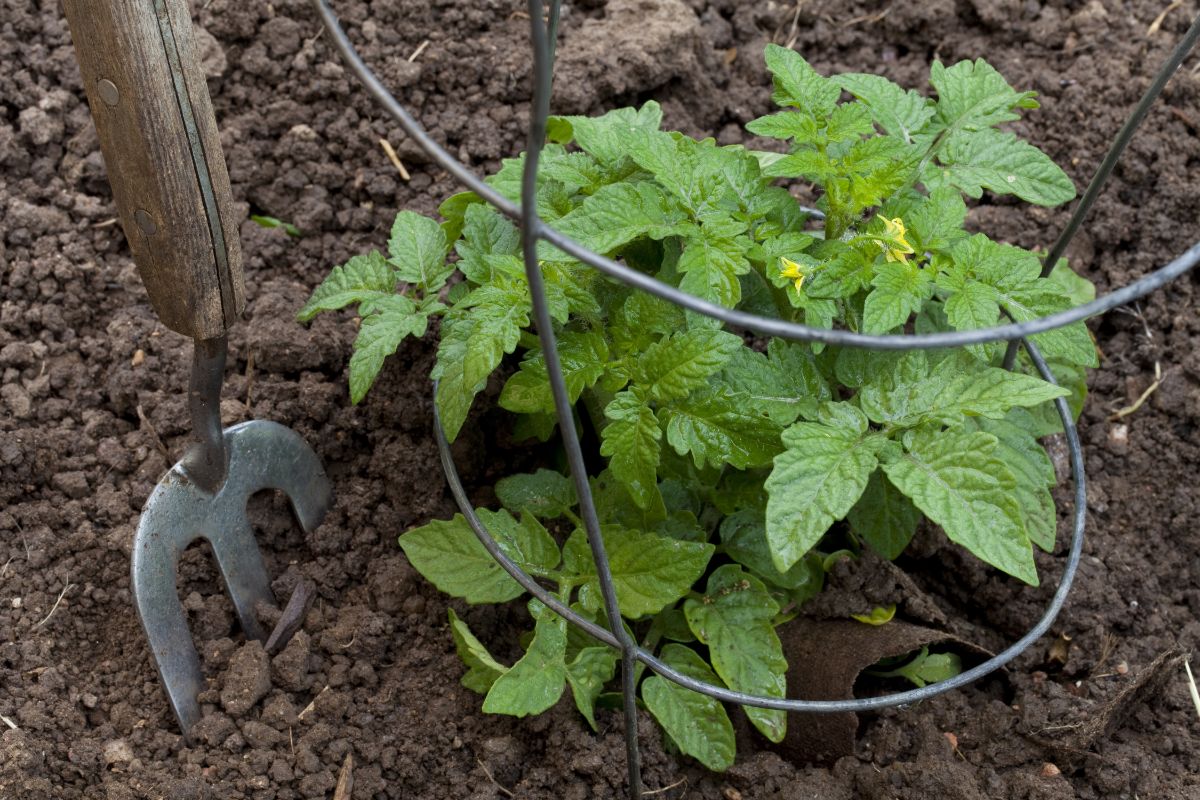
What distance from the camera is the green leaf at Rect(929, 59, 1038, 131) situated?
5.76ft

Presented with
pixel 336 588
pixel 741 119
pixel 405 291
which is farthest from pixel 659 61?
pixel 336 588

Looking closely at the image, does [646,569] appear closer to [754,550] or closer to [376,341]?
[754,550]

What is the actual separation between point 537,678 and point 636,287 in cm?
61

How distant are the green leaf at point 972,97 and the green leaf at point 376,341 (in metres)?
0.88

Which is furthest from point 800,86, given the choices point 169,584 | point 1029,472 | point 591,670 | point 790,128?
point 169,584

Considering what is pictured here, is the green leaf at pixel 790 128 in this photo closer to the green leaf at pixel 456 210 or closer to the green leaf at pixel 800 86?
the green leaf at pixel 800 86

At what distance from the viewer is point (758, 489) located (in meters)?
1.79

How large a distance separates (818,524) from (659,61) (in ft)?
4.39

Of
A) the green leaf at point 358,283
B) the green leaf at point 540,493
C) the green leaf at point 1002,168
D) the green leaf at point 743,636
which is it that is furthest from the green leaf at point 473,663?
the green leaf at point 1002,168

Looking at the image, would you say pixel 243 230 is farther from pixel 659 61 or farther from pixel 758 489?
pixel 758 489

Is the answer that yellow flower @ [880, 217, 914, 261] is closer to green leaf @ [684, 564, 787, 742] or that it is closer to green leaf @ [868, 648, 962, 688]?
green leaf @ [684, 564, 787, 742]

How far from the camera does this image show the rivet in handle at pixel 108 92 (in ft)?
4.79

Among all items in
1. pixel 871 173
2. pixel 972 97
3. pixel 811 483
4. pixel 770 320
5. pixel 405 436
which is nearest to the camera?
pixel 770 320

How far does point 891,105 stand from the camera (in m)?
1.79
